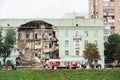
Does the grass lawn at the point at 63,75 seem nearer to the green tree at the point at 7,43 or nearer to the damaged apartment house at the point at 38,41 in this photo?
the green tree at the point at 7,43

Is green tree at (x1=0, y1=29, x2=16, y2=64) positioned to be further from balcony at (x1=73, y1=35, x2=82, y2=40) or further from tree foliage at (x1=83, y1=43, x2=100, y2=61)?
balcony at (x1=73, y1=35, x2=82, y2=40)

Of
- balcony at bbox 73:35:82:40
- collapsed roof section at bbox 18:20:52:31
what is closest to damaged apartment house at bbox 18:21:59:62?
collapsed roof section at bbox 18:20:52:31

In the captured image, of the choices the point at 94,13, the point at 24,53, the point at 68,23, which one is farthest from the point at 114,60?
the point at 94,13

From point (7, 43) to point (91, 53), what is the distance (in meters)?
15.8

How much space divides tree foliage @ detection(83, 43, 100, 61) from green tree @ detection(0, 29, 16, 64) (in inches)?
546

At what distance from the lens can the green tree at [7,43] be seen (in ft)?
305

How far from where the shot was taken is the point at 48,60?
102438mm

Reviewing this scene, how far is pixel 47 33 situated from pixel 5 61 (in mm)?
11002

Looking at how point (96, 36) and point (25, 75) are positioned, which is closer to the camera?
point (25, 75)

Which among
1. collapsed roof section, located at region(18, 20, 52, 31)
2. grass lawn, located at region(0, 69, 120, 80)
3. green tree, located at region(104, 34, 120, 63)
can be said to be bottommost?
green tree, located at region(104, 34, 120, 63)

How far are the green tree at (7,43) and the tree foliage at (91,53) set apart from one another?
→ 13862 millimetres

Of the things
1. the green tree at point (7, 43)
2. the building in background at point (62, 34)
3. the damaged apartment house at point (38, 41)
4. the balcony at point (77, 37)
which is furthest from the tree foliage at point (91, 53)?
the green tree at point (7, 43)

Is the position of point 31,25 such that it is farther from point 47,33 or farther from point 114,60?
point 114,60

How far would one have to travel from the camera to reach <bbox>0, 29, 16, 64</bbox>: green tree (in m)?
93.0
